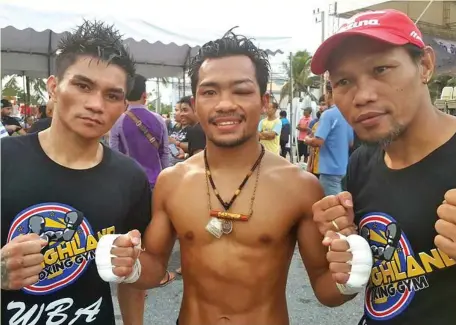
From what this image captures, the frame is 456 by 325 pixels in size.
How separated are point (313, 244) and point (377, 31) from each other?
2.83 feet

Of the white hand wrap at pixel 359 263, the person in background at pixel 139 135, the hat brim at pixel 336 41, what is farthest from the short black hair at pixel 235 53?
the person in background at pixel 139 135

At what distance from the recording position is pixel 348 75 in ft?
4.71

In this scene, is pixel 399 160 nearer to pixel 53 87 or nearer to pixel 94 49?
pixel 94 49

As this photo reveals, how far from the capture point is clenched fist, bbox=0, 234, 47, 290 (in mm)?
1333

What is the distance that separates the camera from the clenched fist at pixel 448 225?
115 cm

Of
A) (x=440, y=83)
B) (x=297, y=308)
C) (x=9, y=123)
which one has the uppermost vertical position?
(x=440, y=83)

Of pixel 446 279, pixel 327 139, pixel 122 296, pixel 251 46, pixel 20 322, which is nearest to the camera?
pixel 446 279

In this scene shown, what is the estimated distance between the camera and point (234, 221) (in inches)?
71.7

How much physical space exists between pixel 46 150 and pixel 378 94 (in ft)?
4.29

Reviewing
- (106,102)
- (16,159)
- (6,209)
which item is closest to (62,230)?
(6,209)

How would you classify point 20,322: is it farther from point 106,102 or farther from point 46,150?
point 106,102

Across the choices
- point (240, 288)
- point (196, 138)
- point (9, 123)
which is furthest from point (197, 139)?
point (9, 123)

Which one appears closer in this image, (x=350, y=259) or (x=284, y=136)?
(x=350, y=259)

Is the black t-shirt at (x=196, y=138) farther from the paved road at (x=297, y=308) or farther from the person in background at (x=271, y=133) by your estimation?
the person in background at (x=271, y=133)
